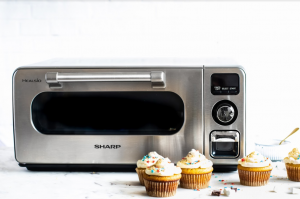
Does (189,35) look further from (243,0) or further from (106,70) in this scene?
(106,70)

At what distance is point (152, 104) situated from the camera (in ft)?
4.87

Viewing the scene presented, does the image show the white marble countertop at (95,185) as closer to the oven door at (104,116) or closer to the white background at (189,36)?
the oven door at (104,116)

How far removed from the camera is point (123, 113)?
→ 4.94ft

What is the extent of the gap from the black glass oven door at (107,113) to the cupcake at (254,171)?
25cm

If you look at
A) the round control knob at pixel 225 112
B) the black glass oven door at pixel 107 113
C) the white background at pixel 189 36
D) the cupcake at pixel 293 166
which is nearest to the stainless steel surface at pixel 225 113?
the round control knob at pixel 225 112

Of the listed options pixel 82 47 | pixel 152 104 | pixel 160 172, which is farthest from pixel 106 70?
pixel 82 47

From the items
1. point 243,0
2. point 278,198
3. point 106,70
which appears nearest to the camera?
point 278,198

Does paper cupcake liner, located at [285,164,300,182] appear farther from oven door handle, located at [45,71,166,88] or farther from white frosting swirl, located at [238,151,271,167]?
oven door handle, located at [45,71,166,88]

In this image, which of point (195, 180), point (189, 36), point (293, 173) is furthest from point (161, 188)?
point (189, 36)

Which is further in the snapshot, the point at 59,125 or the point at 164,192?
the point at 59,125

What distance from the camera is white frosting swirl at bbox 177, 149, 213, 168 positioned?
1.33 metres

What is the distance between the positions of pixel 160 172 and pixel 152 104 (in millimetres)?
298

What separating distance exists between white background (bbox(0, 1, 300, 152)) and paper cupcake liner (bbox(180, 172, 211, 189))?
0.89 meters

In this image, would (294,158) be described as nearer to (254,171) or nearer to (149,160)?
(254,171)
